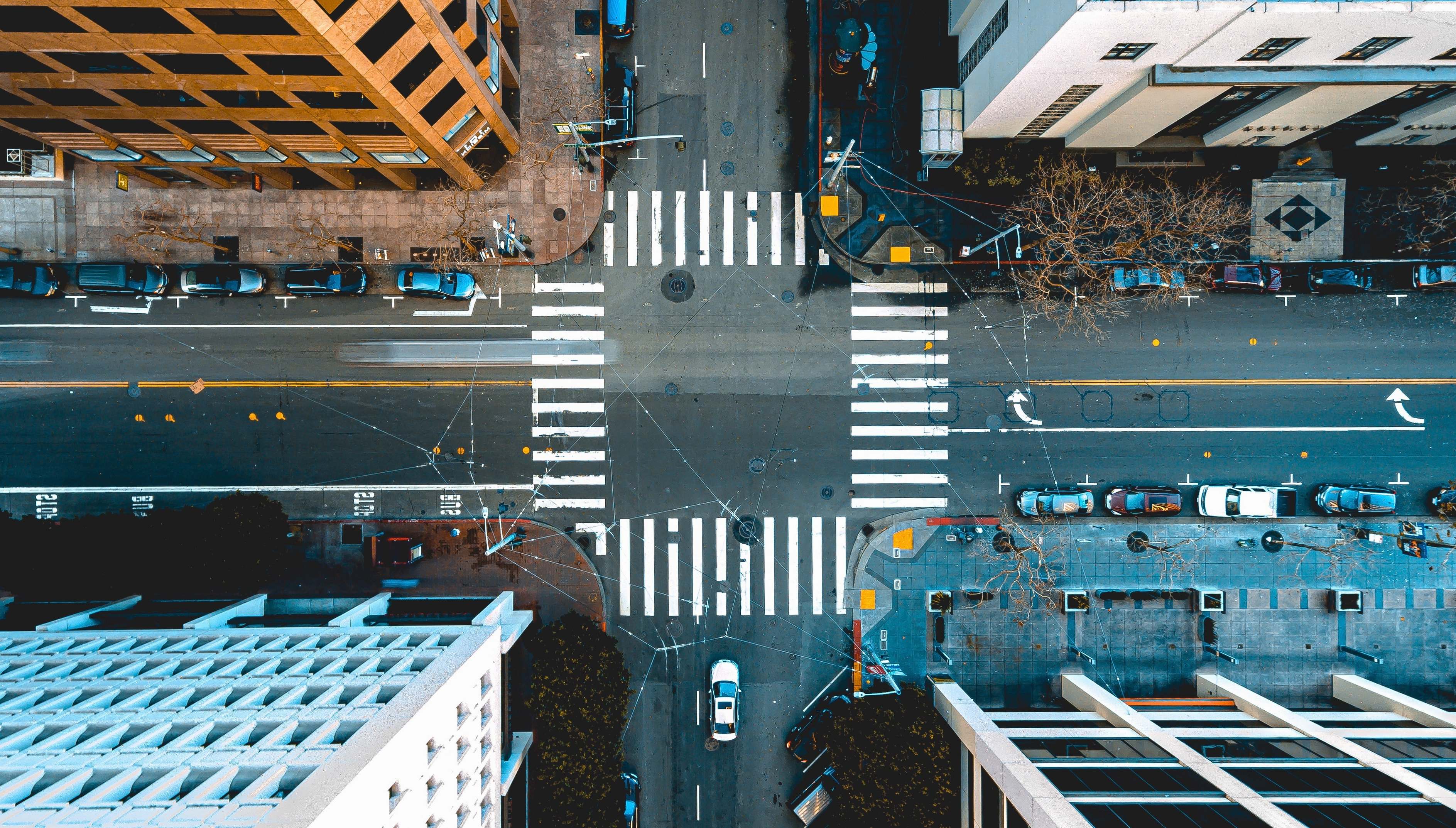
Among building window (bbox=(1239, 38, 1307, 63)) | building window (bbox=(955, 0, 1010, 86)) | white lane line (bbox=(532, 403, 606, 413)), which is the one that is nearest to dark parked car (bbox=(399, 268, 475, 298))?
white lane line (bbox=(532, 403, 606, 413))

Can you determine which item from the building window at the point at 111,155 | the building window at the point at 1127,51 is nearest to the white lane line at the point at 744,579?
the building window at the point at 1127,51

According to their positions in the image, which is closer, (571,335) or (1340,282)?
(1340,282)

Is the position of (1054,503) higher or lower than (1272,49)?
lower

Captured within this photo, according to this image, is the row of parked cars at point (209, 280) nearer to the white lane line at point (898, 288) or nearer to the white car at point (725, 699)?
the white lane line at point (898, 288)

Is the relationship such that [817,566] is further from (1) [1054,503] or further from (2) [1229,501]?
(2) [1229,501]

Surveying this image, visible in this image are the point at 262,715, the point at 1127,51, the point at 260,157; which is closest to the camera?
the point at 262,715

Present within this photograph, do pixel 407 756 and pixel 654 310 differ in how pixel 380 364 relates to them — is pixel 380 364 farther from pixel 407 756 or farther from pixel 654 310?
pixel 407 756

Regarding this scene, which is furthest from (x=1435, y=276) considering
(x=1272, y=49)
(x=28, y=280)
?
(x=28, y=280)
